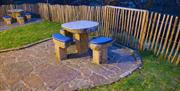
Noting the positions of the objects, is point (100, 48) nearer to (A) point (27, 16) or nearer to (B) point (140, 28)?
(B) point (140, 28)

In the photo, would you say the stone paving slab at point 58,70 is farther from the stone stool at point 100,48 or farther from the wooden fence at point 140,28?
the wooden fence at point 140,28

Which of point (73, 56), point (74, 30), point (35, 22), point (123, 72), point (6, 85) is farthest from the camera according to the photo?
point (35, 22)

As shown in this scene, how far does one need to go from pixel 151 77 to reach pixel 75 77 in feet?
6.62

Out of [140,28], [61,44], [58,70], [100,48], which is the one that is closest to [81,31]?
[61,44]

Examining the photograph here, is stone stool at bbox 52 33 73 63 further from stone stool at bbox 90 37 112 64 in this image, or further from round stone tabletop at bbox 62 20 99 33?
stone stool at bbox 90 37 112 64

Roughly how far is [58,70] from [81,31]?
136 cm

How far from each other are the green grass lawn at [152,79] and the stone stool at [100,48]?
3.32 feet

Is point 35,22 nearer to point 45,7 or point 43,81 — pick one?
point 45,7

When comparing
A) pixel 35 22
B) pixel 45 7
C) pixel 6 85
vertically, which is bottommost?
pixel 6 85

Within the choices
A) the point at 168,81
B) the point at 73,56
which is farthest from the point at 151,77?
the point at 73,56

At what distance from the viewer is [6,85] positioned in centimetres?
504

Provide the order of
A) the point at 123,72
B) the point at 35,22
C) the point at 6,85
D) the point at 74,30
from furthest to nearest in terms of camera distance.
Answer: the point at 35,22
the point at 74,30
the point at 123,72
the point at 6,85

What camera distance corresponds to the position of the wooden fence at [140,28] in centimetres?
591

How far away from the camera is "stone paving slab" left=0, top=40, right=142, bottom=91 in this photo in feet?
16.5
